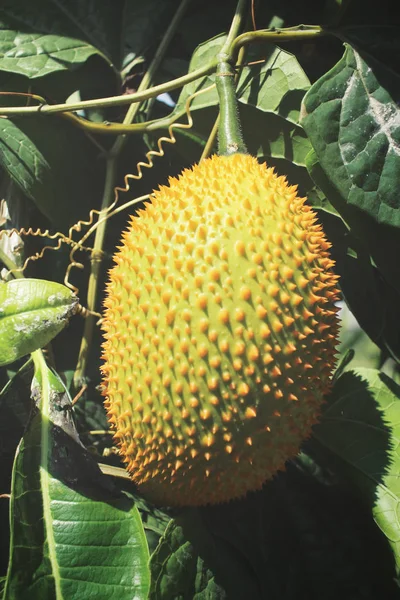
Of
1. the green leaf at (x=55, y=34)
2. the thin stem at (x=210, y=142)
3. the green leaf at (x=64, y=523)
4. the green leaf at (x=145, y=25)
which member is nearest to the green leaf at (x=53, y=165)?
the green leaf at (x=55, y=34)

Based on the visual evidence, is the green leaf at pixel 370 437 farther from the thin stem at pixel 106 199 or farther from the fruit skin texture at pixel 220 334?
the thin stem at pixel 106 199

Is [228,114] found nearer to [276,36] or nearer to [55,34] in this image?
[276,36]

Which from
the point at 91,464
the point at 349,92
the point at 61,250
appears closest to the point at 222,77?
the point at 349,92

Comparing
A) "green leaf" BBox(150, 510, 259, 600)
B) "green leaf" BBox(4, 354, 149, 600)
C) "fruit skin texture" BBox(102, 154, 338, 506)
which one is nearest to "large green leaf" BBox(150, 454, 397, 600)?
"green leaf" BBox(150, 510, 259, 600)

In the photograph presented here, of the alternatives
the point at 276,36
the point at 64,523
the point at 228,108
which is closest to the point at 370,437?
the point at 64,523

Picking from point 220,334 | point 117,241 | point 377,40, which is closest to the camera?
point 220,334

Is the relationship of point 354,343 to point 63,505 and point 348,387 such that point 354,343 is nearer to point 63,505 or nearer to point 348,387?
point 348,387
